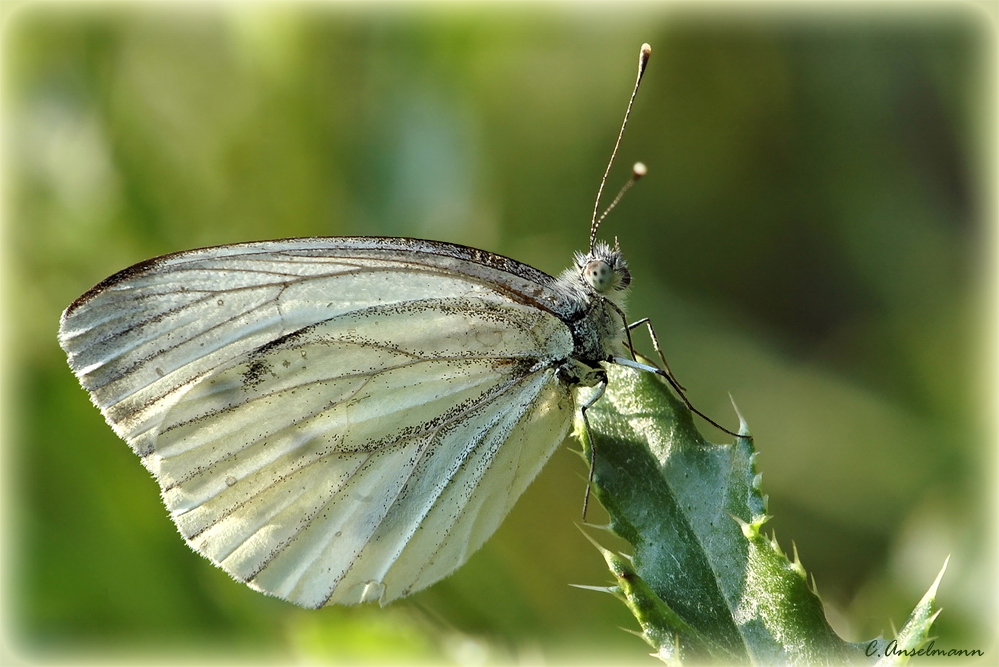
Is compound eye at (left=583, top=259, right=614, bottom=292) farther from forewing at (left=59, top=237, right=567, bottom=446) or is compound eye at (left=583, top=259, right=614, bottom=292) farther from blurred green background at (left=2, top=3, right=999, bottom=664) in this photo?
blurred green background at (left=2, top=3, right=999, bottom=664)

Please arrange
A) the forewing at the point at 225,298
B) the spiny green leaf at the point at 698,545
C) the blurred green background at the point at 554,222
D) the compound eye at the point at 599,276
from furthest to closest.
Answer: the blurred green background at the point at 554,222 → the compound eye at the point at 599,276 → the forewing at the point at 225,298 → the spiny green leaf at the point at 698,545

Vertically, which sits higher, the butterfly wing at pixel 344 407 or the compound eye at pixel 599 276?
the compound eye at pixel 599 276

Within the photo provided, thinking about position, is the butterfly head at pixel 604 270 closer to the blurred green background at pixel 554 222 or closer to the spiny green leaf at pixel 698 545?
the spiny green leaf at pixel 698 545

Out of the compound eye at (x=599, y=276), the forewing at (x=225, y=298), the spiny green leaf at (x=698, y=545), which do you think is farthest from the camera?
the compound eye at (x=599, y=276)

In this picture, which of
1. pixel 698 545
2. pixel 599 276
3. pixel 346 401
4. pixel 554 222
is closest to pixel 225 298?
pixel 346 401

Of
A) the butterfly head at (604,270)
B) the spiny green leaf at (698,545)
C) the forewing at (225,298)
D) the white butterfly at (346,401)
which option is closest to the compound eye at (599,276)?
the butterfly head at (604,270)

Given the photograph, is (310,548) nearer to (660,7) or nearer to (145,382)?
(145,382)
